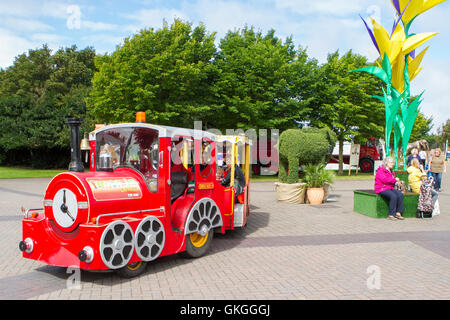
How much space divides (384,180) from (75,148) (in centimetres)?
791

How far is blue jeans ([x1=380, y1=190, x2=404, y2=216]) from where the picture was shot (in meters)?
10.8

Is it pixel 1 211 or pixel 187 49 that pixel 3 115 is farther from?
pixel 1 211

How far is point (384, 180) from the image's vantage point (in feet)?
Answer: 35.3

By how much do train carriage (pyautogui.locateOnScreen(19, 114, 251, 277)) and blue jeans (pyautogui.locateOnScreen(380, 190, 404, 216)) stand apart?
531cm

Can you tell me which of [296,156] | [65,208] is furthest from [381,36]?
[65,208]

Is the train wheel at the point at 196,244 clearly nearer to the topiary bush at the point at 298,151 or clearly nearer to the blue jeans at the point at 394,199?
the blue jeans at the point at 394,199

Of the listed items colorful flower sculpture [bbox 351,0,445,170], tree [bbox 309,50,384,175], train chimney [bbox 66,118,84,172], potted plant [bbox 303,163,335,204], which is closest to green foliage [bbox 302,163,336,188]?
potted plant [bbox 303,163,335,204]

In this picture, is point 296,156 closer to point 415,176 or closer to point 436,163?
point 415,176

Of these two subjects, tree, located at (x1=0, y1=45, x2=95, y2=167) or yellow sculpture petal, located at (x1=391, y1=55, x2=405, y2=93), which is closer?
yellow sculpture petal, located at (x1=391, y1=55, x2=405, y2=93)

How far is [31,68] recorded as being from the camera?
146 ft

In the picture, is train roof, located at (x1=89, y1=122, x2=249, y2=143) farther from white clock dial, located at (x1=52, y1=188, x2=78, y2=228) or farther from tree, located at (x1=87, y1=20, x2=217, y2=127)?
tree, located at (x1=87, y1=20, x2=217, y2=127)

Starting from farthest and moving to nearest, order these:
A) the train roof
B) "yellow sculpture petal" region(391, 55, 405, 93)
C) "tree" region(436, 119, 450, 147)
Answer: "tree" region(436, 119, 450, 147), "yellow sculpture petal" region(391, 55, 405, 93), the train roof
